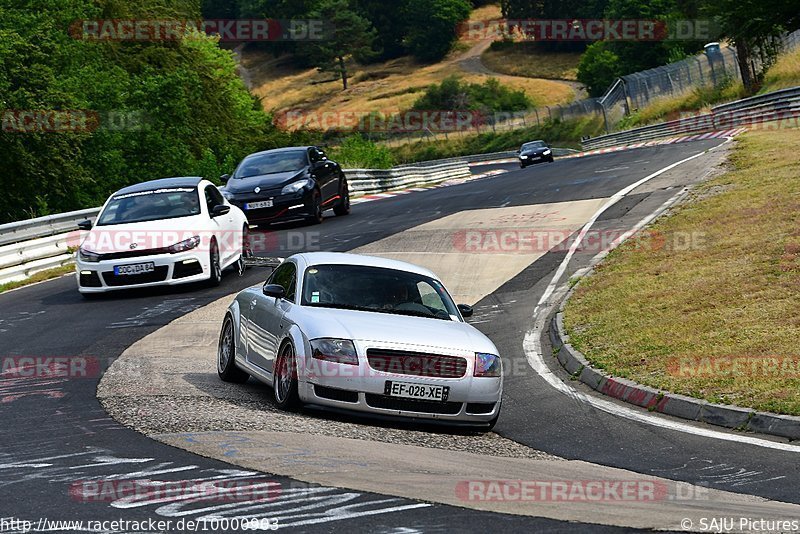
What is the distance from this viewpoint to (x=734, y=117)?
4862 cm

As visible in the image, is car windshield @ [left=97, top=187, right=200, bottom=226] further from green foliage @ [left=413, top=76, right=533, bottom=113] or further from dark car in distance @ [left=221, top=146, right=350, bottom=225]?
green foliage @ [left=413, top=76, right=533, bottom=113]

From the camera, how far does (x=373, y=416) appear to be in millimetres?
9992

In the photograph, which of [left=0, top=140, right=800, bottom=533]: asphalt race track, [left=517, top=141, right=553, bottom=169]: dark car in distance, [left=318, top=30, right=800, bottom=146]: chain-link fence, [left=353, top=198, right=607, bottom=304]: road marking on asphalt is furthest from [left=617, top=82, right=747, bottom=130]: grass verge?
[left=0, top=140, right=800, bottom=533]: asphalt race track

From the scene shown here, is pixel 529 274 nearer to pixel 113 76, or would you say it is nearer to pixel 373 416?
pixel 373 416

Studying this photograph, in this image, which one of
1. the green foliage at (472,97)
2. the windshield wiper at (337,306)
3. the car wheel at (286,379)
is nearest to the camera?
the car wheel at (286,379)

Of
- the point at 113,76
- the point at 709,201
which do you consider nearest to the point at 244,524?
the point at 709,201

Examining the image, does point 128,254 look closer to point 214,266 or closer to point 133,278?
point 133,278

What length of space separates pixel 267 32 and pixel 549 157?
402ft

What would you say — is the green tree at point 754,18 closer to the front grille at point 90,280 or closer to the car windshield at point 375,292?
the front grille at point 90,280

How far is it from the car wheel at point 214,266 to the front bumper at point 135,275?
0.57m

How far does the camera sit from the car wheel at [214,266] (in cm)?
1936

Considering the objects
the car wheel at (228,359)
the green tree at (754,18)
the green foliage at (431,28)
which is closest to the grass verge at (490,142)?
the green tree at (754,18)

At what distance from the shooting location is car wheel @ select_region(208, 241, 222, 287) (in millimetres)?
19359

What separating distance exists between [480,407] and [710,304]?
565cm
